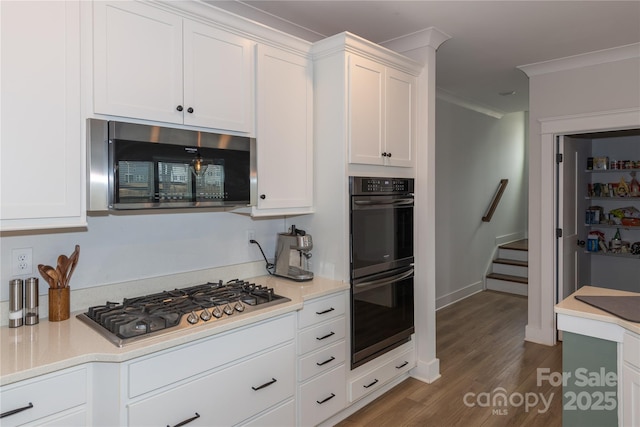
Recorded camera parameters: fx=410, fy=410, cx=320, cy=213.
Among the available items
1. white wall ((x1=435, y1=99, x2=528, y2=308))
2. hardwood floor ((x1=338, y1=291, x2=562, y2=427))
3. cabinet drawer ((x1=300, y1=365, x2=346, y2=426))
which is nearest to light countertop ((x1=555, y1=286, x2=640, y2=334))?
hardwood floor ((x1=338, y1=291, x2=562, y2=427))

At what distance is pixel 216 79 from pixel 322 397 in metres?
1.92

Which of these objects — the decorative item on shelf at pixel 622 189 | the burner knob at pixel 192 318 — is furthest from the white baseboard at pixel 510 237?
the burner knob at pixel 192 318

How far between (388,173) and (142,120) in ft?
5.44

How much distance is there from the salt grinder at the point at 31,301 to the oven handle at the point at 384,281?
67.1 inches

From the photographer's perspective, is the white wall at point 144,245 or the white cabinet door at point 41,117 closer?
the white cabinet door at point 41,117

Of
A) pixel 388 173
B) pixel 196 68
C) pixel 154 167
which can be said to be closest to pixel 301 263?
pixel 388 173

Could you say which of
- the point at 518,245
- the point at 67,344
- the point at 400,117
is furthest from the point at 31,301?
the point at 518,245

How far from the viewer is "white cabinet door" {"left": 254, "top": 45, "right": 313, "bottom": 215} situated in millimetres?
2432

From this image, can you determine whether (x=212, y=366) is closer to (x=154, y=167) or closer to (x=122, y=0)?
(x=154, y=167)

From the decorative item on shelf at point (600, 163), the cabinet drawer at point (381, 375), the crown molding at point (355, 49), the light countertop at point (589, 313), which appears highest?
the crown molding at point (355, 49)

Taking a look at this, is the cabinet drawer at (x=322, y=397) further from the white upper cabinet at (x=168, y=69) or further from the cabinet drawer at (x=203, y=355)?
the white upper cabinet at (x=168, y=69)

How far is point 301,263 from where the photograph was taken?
275 centimetres

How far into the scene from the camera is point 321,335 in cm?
244

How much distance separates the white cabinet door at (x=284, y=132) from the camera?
2.43 m
